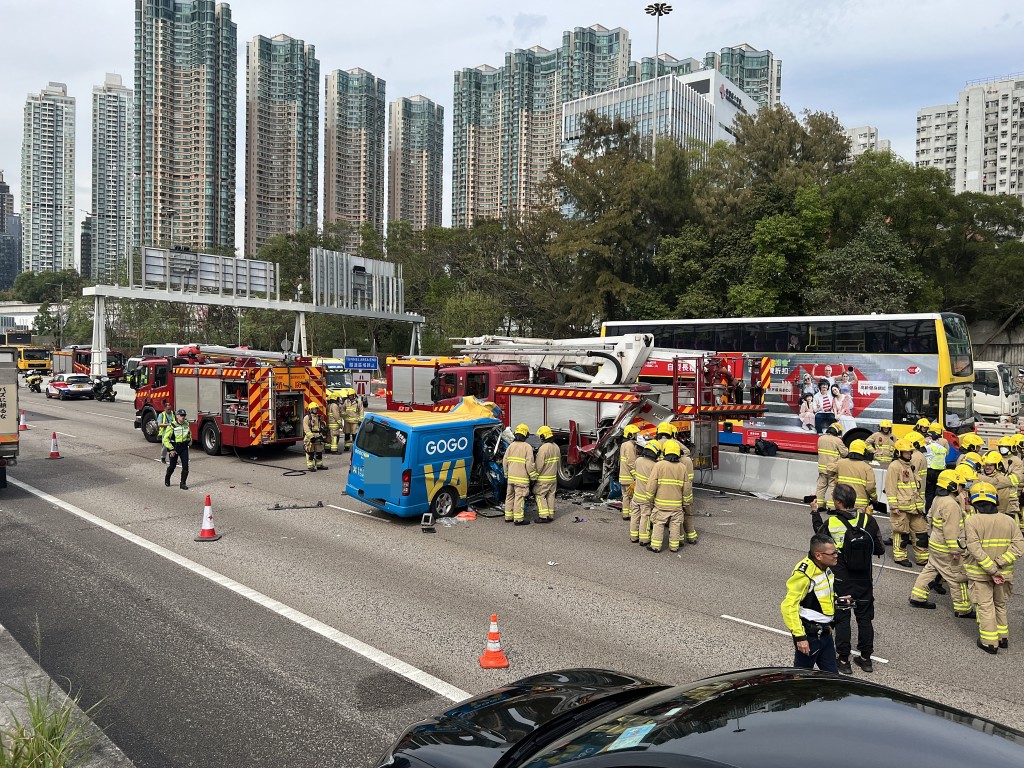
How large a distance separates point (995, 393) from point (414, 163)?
3613 inches

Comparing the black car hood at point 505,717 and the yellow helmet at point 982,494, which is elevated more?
the yellow helmet at point 982,494

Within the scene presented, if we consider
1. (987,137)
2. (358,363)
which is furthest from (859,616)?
(987,137)

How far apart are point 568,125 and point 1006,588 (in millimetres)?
97027

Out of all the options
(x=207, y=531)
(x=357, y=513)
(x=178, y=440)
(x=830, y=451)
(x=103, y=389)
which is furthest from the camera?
(x=103, y=389)

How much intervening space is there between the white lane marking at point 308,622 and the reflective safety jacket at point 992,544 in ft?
17.1

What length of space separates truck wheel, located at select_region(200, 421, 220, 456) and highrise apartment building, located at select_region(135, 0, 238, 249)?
74.2 metres

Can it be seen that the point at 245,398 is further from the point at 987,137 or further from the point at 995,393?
Result: the point at 987,137

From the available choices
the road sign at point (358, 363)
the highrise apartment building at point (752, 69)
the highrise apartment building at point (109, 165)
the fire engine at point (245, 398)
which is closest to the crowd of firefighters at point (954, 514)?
the fire engine at point (245, 398)

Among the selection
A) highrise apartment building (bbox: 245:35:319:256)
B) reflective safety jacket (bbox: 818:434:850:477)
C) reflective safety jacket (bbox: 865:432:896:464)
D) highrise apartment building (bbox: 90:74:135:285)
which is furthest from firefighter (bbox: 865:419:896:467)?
highrise apartment building (bbox: 90:74:135:285)

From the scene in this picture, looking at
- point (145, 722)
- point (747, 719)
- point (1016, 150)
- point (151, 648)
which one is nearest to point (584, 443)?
point (151, 648)

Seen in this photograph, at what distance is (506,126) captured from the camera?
4274 inches

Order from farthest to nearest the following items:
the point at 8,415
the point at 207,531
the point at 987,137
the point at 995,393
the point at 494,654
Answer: the point at 987,137 → the point at 995,393 → the point at 8,415 → the point at 207,531 → the point at 494,654

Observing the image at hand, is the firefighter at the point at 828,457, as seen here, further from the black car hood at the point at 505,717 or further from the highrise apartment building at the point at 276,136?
the highrise apartment building at the point at 276,136

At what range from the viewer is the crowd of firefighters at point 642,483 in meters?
11.0
